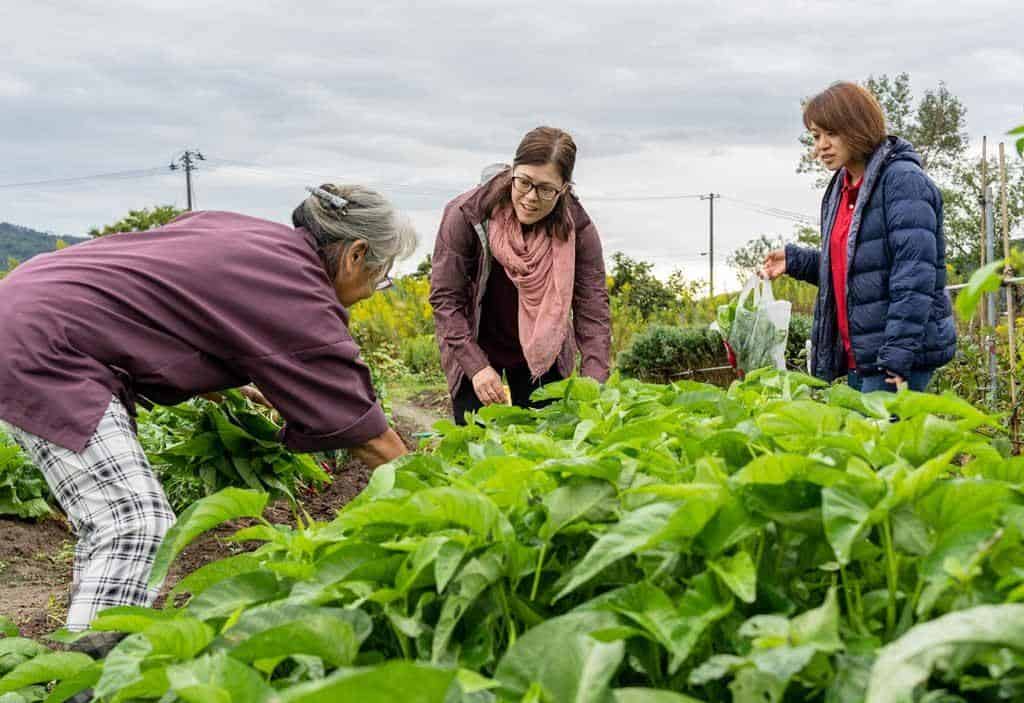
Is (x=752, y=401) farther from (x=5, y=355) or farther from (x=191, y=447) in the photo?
(x=191, y=447)

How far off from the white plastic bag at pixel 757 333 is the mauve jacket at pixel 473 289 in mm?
477

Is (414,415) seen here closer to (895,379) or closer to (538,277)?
(538,277)

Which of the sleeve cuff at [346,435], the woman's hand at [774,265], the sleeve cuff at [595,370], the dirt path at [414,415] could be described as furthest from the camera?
the dirt path at [414,415]

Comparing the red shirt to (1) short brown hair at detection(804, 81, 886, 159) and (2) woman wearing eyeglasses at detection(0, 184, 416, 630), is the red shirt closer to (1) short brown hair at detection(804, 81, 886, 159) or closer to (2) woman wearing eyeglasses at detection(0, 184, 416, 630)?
(1) short brown hair at detection(804, 81, 886, 159)

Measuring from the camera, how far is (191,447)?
467 centimetres

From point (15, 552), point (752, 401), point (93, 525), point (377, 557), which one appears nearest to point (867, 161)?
point (752, 401)

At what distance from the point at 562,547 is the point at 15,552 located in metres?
4.20

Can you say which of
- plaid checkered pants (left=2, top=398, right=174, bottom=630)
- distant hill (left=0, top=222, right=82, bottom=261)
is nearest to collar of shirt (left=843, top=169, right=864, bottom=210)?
plaid checkered pants (left=2, top=398, right=174, bottom=630)

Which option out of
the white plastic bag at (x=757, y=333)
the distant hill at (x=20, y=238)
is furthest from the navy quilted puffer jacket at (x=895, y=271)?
the distant hill at (x=20, y=238)

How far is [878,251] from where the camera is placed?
3904 mm

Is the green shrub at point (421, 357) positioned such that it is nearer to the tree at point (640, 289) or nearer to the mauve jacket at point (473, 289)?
the tree at point (640, 289)

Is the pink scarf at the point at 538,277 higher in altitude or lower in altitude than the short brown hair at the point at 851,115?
lower

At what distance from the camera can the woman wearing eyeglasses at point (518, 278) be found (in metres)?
3.70

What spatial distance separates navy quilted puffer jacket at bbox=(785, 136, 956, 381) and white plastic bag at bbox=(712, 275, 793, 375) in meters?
0.34
